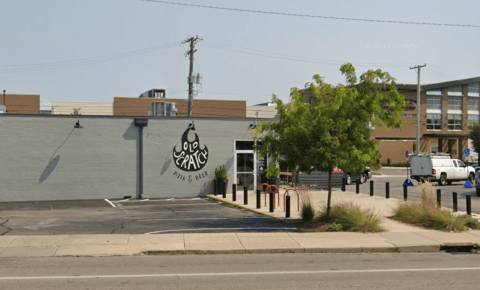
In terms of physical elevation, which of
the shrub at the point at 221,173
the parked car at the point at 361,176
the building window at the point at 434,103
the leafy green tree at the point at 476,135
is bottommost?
the parked car at the point at 361,176

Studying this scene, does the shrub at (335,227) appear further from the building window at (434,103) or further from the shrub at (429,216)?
the building window at (434,103)

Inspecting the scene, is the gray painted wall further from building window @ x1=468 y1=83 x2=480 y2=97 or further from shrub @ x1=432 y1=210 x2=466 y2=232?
building window @ x1=468 y1=83 x2=480 y2=97

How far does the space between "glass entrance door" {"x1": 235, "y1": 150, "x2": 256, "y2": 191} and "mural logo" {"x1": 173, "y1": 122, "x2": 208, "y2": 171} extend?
206cm

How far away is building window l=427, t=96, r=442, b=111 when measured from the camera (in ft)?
246

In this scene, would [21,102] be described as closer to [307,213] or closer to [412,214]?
[307,213]

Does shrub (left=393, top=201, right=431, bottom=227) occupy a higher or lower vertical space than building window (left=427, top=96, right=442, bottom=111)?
lower

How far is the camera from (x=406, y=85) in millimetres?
72812

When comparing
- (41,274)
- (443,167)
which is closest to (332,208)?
(41,274)

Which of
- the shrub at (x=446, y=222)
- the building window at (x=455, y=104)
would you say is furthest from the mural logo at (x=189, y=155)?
the building window at (x=455, y=104)

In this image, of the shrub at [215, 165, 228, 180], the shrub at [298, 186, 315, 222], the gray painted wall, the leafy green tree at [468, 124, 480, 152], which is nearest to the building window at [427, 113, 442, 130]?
the leafy green tree at [468, 124, 480, 152]

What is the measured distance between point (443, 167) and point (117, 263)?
104 ft

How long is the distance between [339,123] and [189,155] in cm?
1367

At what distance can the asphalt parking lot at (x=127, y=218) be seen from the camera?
15773 millimetres

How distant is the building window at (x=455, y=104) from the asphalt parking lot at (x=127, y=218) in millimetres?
59994
